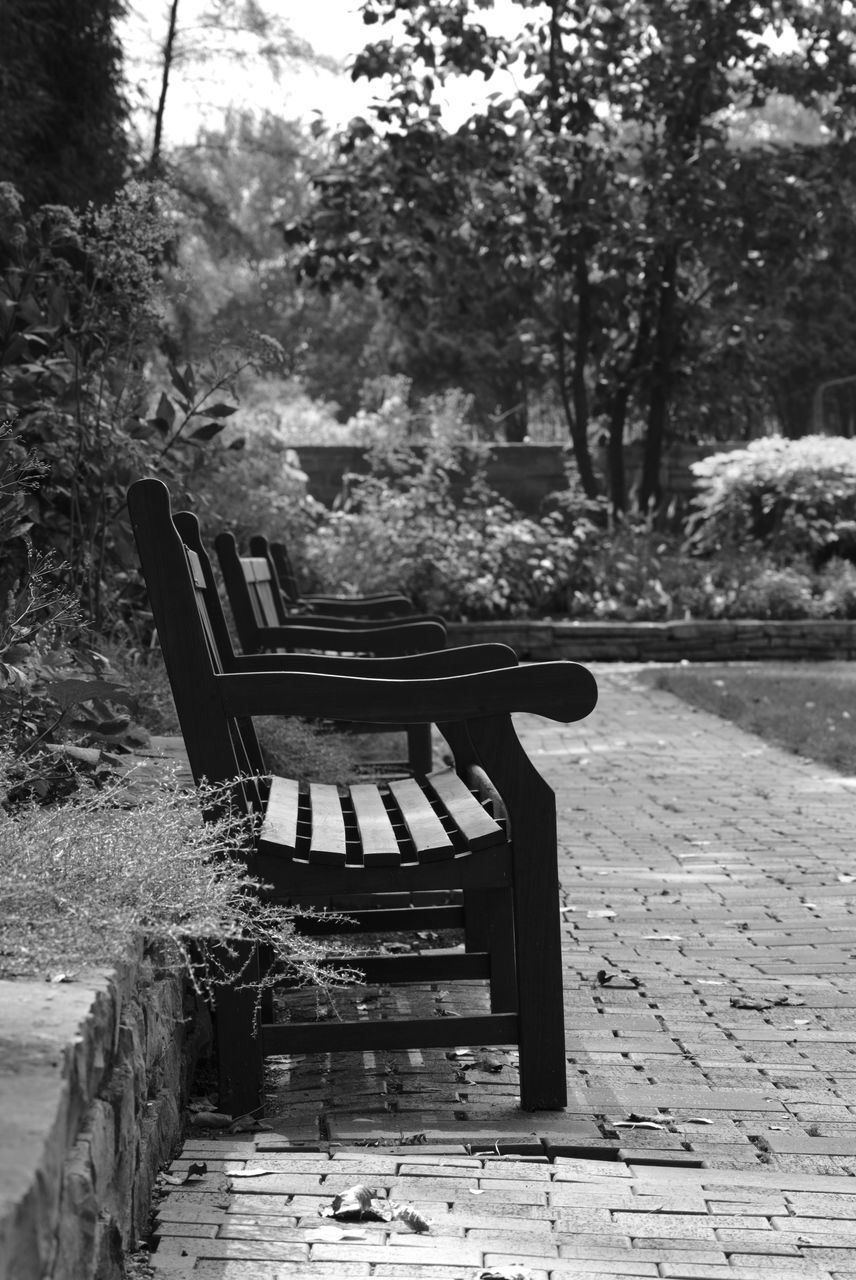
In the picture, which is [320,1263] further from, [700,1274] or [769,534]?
[769,534]

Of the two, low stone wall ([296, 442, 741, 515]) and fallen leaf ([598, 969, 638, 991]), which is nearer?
fallen leaf ([598, 969, 638, 991])

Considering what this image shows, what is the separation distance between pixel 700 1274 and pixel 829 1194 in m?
0.45

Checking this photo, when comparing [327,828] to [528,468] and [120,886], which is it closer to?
[120,886]

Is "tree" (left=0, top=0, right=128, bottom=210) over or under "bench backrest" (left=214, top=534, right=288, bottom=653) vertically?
over

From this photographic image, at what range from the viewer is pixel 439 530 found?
14.2 m

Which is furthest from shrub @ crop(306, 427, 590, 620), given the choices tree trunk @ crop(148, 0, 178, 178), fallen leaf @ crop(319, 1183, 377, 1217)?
fallen leaf @ crop(319, 1183, 377, 1217)

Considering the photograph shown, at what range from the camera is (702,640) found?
13.4 m

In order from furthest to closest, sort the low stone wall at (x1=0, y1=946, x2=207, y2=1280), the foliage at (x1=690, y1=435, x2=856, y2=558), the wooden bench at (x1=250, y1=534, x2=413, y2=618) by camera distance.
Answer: the foliage at (x1=690, y1=435, x2=856, y2=558), the wooden bench at (x1=250, y1=534, x2=413, y2=618), the low stone wall at (x1=0, y1=946, x2=207, y2=1280)

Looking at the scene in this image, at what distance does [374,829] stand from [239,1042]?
52 centimetres

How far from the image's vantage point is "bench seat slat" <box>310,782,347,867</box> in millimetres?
2795

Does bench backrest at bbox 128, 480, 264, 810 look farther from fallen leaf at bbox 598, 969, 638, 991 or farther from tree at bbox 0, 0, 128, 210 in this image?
tree at bbox 0, 0, 128, 210

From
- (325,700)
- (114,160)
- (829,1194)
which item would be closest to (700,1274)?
(829,1194)

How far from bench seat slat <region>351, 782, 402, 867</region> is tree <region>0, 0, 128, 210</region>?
5.79 metres

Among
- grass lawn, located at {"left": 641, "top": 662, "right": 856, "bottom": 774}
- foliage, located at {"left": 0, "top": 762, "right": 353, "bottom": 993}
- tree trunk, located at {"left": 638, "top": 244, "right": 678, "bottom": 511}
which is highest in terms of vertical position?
tree trunk, located at {"left": 638, "top": 244, "right": 678, "bottom": 511}
